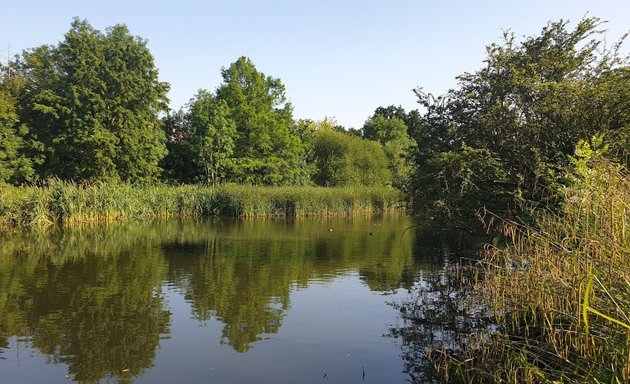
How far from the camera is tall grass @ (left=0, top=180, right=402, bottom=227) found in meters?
24.8

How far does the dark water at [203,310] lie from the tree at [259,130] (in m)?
26.3

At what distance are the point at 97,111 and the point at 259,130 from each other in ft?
49.5

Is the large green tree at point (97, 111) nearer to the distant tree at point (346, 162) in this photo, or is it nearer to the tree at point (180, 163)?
the tree at point (180, 163)

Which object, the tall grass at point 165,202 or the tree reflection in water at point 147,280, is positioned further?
the tall grass at point 165,202

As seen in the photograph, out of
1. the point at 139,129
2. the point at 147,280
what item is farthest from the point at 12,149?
the point at 147,280

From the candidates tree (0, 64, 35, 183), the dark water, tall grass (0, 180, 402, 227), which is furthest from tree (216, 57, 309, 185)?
the dark water

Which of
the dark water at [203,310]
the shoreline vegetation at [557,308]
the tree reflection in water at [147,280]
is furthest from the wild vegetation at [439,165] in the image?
the tree reflection in water at [147,280]

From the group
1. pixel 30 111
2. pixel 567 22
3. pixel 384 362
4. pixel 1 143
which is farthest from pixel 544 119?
pixel 30 111

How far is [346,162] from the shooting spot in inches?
2073

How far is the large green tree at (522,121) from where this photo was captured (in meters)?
11.3

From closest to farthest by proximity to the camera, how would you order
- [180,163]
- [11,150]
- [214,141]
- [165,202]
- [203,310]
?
[203,310] → [11,150] → [165,202] → [214,141] → [180,163]

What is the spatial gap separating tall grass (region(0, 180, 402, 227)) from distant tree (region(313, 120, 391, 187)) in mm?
8168

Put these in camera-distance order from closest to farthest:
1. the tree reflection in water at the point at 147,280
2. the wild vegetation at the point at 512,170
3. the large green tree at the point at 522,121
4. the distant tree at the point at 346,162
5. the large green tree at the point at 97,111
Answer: the wild vegetation at the point at 512,170, the tree reflection in water at the point at 147,280, the large green tree at the point at 522,121, the large green tree at the point at 97,111, the distant tree at the point at 346,162

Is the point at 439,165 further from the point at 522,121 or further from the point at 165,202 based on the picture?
the point at 165,202
